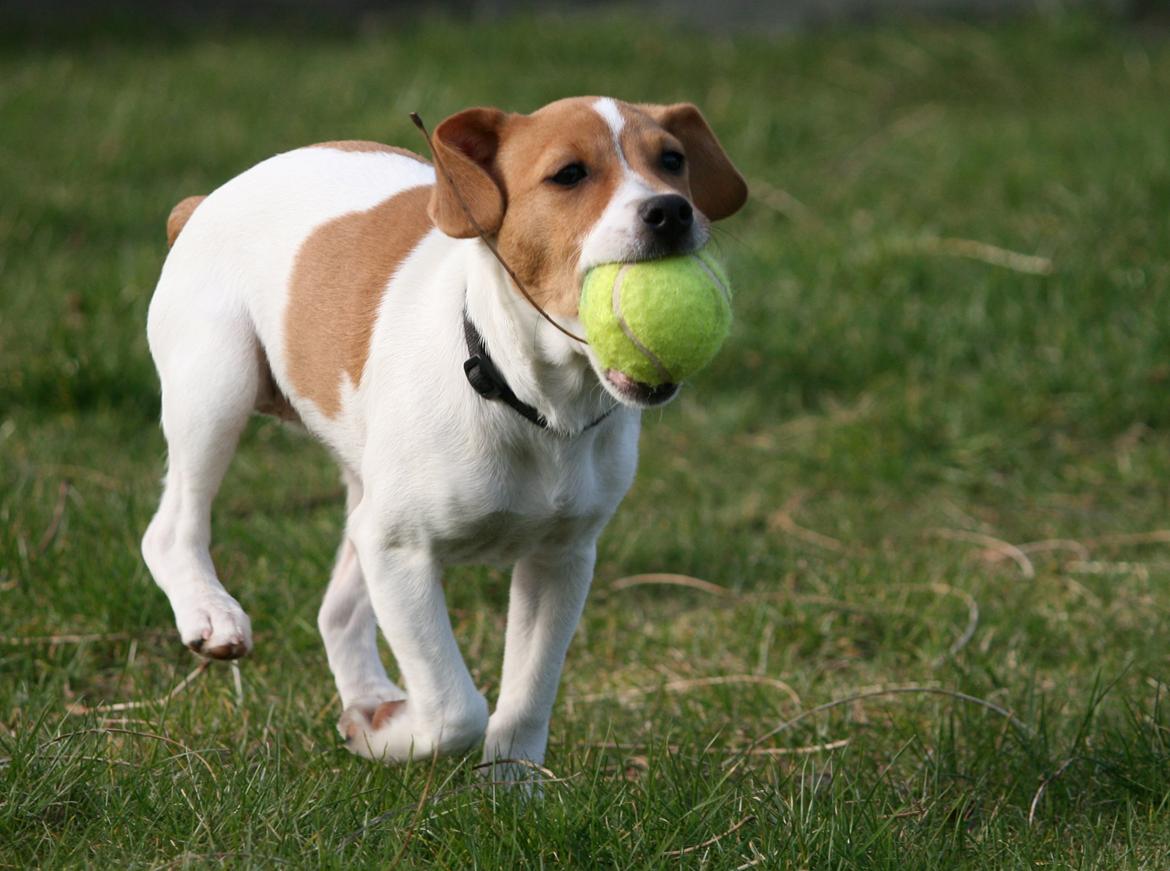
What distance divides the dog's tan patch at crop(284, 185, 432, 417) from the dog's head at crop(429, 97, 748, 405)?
41 cm

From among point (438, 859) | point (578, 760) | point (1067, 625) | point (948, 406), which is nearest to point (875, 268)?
point (948, 406)

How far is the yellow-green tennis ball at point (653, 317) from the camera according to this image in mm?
3035

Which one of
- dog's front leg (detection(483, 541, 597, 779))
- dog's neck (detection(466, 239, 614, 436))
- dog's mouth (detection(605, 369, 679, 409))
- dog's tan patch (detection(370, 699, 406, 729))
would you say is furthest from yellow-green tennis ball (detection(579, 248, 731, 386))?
dog's tan patch (detection(370, 699, 406, 729))

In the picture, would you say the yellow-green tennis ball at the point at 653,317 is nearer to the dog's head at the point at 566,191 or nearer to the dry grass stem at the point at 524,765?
the dog's head at the point at 566,191

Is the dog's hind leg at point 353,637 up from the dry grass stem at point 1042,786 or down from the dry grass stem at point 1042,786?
down

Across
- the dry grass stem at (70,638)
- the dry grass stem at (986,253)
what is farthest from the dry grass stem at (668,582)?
the dry grass stem at (986,253)

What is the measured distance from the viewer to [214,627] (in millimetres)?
3619

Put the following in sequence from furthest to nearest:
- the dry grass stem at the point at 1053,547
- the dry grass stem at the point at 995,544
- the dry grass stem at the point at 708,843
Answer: the dry grass stem at the point at 1053,547
the dry grass stem at the point at 995,544
the dry grass stem at the point at 708,843

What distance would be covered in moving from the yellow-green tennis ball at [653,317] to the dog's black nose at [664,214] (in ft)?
0.18

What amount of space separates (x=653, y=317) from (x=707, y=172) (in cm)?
81

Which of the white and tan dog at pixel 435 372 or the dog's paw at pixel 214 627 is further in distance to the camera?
the dog's paw at pixel 214 627

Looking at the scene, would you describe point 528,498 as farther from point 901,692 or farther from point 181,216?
point 181,216

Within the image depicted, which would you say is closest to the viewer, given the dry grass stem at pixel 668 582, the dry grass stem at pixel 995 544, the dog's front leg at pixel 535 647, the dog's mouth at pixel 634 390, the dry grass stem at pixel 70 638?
the dog's mouth at pixel 634 390

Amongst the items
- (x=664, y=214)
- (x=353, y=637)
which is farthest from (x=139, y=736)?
(x=664, y=214)
